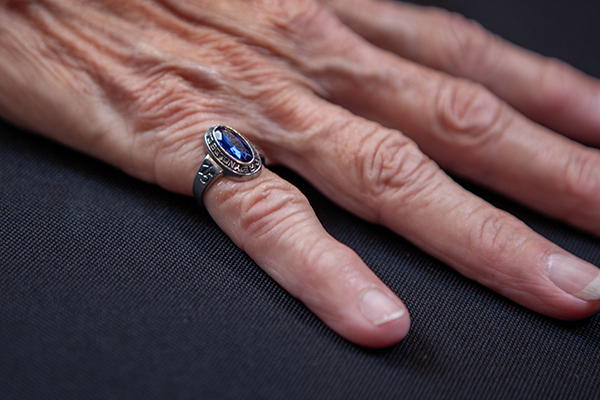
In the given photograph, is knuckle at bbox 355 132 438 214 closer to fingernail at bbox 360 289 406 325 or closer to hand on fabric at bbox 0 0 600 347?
hand on fabric at bbox 0 0 600 347

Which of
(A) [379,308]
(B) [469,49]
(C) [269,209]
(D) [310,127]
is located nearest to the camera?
(A) [379,308]

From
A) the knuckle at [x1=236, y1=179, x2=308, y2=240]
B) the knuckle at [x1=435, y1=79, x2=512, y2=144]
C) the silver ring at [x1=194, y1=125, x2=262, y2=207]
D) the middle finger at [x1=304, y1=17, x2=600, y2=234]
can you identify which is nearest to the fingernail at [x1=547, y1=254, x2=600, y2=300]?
the middle finger at [x1=304, y1=17, x2=600, y2=234]

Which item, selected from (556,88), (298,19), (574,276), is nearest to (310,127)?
(298,19)

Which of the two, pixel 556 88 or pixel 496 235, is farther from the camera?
pixel 556 88

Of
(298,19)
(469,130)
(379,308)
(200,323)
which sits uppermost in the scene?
(298,19)

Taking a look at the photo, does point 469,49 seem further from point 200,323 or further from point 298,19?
point 200,323

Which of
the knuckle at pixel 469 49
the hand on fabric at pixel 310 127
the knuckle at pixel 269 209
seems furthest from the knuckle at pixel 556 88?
the knuckle at pixel 269 209
